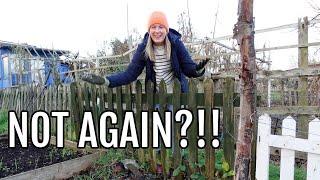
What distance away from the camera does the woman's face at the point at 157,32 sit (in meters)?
3.66

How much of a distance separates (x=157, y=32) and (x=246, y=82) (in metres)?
2.18

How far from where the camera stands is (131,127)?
4.15 meters

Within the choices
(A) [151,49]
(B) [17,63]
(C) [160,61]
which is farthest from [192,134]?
(B) [17,63]

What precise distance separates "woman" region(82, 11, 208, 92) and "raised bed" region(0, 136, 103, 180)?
108 centimetres

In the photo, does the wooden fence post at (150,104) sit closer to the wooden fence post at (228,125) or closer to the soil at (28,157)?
the wooden fence post at (228,125)

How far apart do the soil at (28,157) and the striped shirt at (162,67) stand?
5.50 feet

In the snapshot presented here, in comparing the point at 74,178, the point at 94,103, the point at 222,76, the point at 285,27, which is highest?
the point at 285,27

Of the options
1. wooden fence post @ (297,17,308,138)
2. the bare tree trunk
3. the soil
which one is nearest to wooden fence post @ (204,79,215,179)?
the bare tree trunk

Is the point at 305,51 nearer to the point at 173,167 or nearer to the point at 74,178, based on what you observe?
the point at 173,167

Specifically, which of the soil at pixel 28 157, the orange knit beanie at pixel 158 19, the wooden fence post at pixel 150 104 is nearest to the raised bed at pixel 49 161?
the soil at pixel 28 157

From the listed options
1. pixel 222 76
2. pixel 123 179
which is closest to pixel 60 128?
pixel 123 179

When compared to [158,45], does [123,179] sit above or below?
below

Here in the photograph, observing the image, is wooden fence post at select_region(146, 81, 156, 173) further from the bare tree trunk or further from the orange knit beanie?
the bare tree trunk

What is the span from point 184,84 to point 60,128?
194 centimetres
